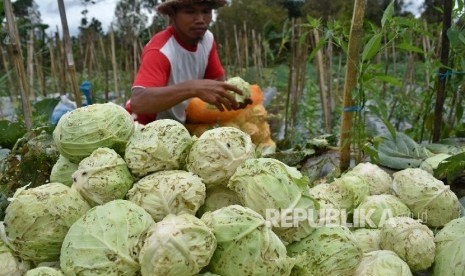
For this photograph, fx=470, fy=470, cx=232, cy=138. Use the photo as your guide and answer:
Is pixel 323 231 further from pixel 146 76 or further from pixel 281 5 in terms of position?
pixel 281 5

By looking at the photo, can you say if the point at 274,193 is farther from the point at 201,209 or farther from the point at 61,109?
the point at 61,109

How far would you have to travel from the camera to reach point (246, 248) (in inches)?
55.7

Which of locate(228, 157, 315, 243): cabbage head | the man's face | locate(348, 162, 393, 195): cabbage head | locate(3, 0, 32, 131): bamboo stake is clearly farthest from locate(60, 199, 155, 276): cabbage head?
the man's face

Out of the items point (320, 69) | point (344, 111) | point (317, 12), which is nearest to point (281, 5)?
point (317, 12)

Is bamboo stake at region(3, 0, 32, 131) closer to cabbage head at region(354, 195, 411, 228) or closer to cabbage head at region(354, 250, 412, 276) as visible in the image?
cabbage head at region(354, 195, 411, 228)

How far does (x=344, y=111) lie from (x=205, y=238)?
158cm

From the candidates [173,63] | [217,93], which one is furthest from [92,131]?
[173,63]

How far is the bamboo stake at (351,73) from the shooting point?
2.50 m

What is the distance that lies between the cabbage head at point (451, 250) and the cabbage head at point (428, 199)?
0.64 feet

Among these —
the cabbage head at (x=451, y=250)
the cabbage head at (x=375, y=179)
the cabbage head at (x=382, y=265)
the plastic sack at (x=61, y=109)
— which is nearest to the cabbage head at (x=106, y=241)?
the cabbage head at (x=382, y=265)

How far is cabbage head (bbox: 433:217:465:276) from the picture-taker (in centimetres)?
173

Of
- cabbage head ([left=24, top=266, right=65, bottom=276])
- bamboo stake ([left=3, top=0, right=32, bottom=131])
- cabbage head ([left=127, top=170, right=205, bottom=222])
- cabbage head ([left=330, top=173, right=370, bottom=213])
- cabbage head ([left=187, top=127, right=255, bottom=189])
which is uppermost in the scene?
bamboo stake ([left=3, top=0, right=32, bottom=131])

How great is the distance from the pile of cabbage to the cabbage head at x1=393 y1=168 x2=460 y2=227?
188 mm

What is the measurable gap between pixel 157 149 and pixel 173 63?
2436 millimetres
